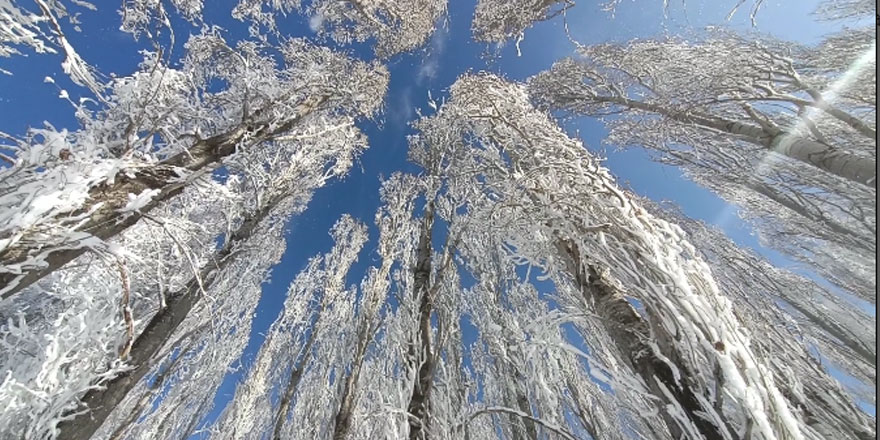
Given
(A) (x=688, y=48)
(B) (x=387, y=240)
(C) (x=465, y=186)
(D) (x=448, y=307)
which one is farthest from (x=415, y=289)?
(A) (x=688, y=48)

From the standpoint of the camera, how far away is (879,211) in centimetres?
112

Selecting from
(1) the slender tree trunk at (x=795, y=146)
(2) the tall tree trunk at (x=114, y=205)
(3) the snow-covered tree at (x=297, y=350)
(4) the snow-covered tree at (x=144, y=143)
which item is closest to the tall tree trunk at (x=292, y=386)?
(3) the snow-covered tree at (x=297, y=350)

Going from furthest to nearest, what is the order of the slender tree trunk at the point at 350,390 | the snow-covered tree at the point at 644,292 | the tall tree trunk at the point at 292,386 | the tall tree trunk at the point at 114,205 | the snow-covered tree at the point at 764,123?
the tall tree trunk at the point at 292,386
the slender tree trunk at the point at 350,390
the snow-covered tree at the point at 764,123
the tall tree trunk at the point at 114,205
the snow-covered tree at the point at 644,292

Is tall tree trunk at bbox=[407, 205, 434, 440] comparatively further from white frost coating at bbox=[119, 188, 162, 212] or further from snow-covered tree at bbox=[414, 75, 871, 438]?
white frost coating at bbox=[119, 188, 162, 212]

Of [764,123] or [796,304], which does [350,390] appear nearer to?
[764,123]

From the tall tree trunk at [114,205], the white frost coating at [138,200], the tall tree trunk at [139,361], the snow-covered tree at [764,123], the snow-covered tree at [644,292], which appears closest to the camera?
the snow-covered tree at [644,292]

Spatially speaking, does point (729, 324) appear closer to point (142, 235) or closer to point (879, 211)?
point (879, 211)

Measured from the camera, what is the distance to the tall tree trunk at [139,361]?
3.12 m

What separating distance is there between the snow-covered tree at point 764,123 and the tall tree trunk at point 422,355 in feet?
12.8

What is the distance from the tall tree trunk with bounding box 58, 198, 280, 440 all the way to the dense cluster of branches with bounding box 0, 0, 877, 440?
0.02 meters

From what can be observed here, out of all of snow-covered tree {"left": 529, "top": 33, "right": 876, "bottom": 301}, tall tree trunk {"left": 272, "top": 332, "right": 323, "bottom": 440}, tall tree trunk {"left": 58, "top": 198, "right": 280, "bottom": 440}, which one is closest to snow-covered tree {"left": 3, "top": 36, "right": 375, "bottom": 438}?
tall tree trunk {"left": 58, "top": 198, "right": 280, "bottom": 440}

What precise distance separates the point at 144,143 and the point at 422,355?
Result: 3227mm

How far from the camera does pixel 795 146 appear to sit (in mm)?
3650

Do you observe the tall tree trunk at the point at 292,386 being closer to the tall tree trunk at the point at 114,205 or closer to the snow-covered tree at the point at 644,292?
the tall tree trunk at the point at 114,205
